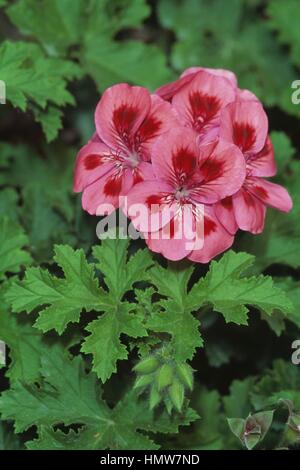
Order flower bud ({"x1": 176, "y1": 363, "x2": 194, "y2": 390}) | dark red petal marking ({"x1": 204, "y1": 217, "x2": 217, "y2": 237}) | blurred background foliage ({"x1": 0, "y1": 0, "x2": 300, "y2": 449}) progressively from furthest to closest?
blurred background foliage ({"x1": 0, "y1": 0, "x2": 300, "y2": 449})
dark red petal marking ({"x1": 204, "y1": 217, "x2": 217, "y2": 237})
flower bud ({"x1": 176, "y1": 363, "x2": 194, "y2": 390})

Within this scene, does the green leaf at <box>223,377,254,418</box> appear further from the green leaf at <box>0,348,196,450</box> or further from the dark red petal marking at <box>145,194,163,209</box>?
the dark red petal marking at <box>145,194,163,209</box>

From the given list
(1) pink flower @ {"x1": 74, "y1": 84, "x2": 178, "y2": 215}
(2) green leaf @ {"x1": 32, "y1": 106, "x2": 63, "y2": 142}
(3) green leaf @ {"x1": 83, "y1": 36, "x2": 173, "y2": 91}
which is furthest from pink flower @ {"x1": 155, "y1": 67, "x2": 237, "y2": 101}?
(3) green leaf @ {"x1": 83, "y1": 36, "x2": 173, "y2": 91}

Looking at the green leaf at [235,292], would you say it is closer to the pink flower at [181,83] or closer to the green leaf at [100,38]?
the pink flower at [181,83]

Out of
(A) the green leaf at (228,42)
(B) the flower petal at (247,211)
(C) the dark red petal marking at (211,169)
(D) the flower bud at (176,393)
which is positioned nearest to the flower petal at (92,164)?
(C) the dark red petal marking at (211,169)

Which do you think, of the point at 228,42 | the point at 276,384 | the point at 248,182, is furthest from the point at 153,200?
the point at 228,42

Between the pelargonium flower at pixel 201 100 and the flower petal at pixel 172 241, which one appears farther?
the pelargonium flower at pixel 201 100

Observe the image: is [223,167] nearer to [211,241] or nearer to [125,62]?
[211,241]
